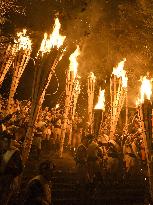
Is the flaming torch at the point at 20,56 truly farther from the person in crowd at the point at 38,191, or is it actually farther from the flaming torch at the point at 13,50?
the person in crowd at the point at 38,191

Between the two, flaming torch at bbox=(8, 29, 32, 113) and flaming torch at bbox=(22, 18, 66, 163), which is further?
flaming torch at bbox=(8, 29, 32, 113)

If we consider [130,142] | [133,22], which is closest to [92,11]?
→ [133,22]

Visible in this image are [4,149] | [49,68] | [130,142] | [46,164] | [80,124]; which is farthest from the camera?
[80,124]

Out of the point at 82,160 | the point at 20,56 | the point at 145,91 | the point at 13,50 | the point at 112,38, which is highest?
the point at 112,38

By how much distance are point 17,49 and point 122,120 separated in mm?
11399

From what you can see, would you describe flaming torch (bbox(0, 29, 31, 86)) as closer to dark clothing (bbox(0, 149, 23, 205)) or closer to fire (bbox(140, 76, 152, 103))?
fire (bbox(140, 76, 152, 103))

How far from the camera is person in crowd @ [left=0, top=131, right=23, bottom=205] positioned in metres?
6.46

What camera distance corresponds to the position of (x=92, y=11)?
24.5 m

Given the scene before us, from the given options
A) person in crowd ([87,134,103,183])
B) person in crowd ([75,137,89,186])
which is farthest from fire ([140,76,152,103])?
person in crowd ([75,137,89,186])

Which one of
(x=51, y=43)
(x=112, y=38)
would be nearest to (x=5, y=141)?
(x=51, y=43)

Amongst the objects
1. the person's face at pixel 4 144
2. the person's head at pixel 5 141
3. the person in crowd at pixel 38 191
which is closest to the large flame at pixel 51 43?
the person's head at pixel 5 141

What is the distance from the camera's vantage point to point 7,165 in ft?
21.2

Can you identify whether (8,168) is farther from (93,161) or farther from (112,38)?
(112,38)

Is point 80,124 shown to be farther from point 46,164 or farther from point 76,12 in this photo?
point 46,164
